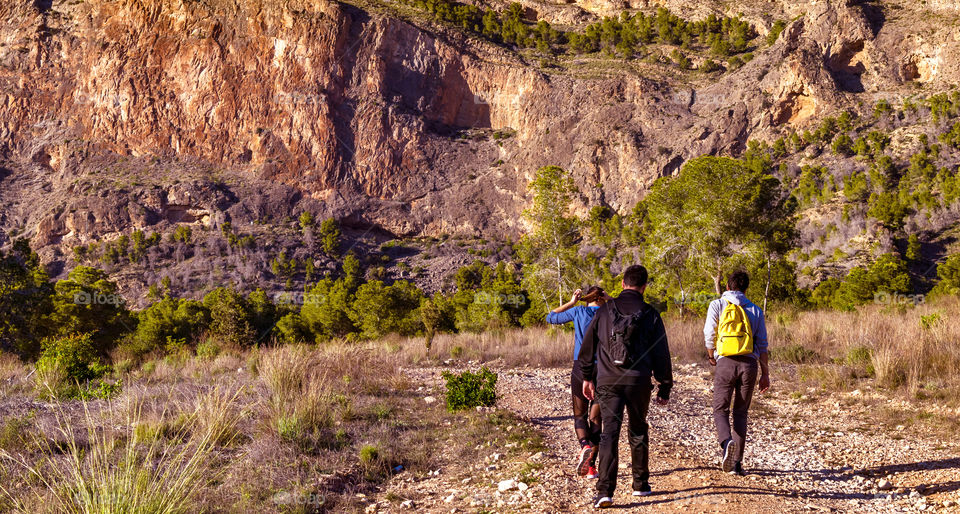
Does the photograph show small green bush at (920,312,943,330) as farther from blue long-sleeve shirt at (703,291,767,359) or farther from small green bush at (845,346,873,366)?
blue long-sleeve shirt at (703,291,767,359)

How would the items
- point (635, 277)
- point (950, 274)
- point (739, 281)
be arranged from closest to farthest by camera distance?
point (635, 277), point (739, 281), point (950, 274)

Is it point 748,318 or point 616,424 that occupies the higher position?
point 748,318

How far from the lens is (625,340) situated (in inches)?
169

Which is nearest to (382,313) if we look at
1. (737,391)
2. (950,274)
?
(950,274)

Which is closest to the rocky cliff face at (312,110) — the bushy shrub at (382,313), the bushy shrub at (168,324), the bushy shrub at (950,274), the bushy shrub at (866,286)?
the bushy shrub at (866,286)

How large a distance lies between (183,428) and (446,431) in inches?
104

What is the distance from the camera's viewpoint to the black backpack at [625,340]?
4.29 metres

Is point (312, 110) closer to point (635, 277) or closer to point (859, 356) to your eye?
point (859, 356)

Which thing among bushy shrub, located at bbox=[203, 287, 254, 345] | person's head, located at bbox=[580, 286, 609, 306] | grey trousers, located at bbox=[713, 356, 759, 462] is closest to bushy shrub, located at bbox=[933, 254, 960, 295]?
grey trousers, located at bbox=[713, 356, 759, 462]

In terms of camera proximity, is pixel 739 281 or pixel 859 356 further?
pixel 859 356

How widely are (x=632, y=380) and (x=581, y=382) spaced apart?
3.72 ft

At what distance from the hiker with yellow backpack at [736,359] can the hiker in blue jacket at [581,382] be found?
38.8 inches

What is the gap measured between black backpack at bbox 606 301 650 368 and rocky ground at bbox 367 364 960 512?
3.43ft

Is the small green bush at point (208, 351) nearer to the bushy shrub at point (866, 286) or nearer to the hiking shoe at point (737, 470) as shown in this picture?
the hiking shoe at point (737, 470)
